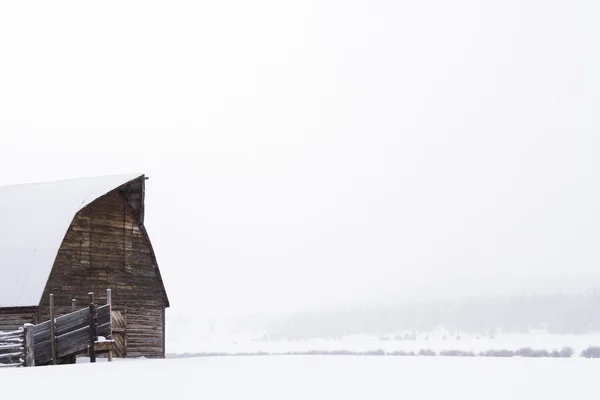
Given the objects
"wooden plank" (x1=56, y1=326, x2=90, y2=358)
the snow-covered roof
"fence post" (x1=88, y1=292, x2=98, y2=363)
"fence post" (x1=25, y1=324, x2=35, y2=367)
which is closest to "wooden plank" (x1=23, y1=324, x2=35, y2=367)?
"fence post" (x1=25, y1=324, x2=35, y2=367)

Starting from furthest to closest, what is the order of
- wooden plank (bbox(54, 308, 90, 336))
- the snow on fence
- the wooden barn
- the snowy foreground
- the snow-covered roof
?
the wooden barn, the snow-covered roof, wooden plank (bbox(54, 308, 90, 336)), the snow on fence, the snowy foreground

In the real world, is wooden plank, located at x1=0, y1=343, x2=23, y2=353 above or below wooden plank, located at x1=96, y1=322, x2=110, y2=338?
below

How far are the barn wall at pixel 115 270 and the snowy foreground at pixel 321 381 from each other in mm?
10654

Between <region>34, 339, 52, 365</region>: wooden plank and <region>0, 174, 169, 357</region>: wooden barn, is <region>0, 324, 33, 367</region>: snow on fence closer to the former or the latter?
<region>34, 339, 52, 365</region>: wooden plank

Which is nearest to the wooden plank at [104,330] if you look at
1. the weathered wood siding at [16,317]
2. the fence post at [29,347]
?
the fence post at [29,347]

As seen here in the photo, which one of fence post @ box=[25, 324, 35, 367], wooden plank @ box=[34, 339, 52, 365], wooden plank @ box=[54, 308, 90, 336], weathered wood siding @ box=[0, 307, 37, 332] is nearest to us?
fence post @ box=[25, 324, 35, 367]

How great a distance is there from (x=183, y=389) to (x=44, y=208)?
21303 mm

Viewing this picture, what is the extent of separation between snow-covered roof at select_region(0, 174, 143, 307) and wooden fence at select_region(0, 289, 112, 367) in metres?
3.62

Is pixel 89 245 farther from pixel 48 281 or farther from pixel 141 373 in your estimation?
pixel 141 373

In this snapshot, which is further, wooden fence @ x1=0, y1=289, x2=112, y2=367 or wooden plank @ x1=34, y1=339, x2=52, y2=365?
wooden plank @ x1=34, y1=339, x2=52, y2=365

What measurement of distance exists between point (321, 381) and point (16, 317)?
1882cm

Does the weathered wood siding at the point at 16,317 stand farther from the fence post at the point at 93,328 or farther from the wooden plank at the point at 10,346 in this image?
the wooden plank at the point at 10,346

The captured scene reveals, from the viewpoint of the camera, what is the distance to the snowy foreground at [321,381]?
555 inches

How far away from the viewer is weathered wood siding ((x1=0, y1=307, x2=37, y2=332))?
31453 mm
